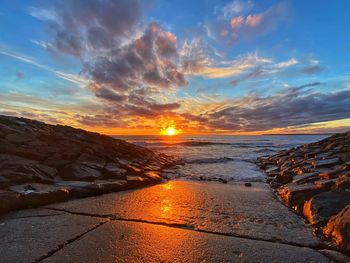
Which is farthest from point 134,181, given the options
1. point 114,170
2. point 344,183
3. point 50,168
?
point 344,183

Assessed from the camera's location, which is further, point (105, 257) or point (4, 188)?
point (4, 188)

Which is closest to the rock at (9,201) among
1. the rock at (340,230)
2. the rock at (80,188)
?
the rock at (80,188)

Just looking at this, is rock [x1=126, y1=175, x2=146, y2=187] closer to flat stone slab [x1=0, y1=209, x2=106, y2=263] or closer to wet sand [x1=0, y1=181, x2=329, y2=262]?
wet sand [x1=0, y1=181, x2=329, y2=262]

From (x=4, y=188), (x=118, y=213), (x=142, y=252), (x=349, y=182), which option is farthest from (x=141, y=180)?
(x=349, y=182)

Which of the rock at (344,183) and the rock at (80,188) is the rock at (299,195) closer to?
the rock at (344,183)

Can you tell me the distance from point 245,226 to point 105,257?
2.08 meters

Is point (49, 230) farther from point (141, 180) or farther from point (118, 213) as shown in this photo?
point (141, 180)

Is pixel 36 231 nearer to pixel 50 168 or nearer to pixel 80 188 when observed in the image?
pixel 80 188

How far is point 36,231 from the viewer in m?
3.32

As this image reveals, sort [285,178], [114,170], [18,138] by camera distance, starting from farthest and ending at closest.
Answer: [285,178]
[114,170]
[18,138]

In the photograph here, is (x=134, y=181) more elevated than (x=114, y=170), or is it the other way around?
(x=114, y=170)

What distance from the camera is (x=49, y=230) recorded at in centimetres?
335

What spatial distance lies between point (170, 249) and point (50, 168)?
4.61 m

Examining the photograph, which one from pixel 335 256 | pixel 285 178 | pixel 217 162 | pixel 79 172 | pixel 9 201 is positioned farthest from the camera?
pixel 217 162
